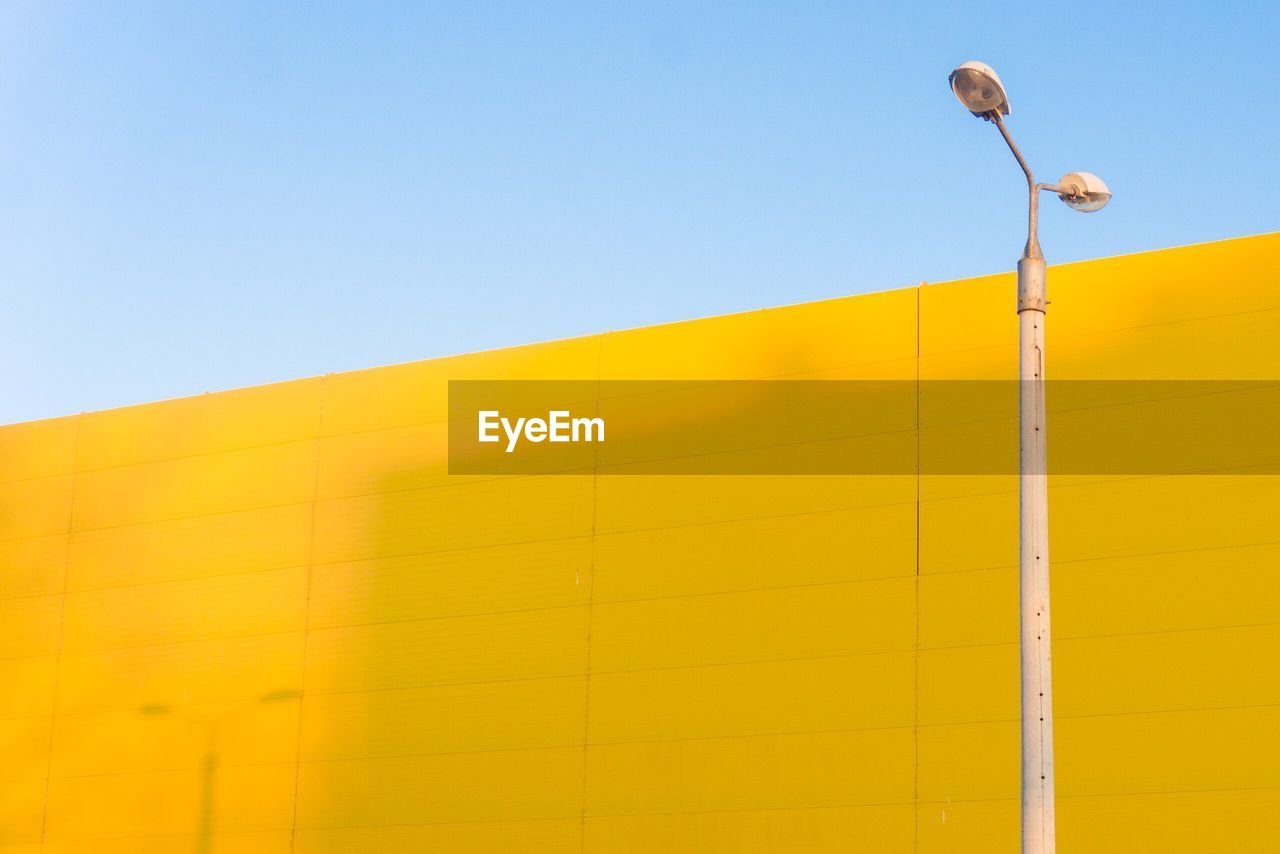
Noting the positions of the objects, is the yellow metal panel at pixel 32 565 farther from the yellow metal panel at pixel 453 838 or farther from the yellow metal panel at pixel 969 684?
the yellow metal panel at pixel 969 684

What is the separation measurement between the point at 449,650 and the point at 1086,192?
12410mm

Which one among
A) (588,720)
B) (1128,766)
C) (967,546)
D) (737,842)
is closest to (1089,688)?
(1128,766)

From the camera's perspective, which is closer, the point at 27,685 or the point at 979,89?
the point at 979,89

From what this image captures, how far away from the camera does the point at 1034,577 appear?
12.5 m

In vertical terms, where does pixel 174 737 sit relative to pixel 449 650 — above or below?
below

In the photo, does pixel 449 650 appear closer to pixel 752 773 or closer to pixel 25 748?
pixel 752 773

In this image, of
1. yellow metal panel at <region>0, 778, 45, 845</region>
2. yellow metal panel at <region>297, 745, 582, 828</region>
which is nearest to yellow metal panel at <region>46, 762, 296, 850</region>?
yellow metal panel at <region>0, 778, 45, 845</region>

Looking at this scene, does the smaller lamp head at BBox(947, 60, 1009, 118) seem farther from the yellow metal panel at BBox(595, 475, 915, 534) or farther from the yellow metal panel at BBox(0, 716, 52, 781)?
the yellow metal panel at BBox(0, 716, 52, 781)

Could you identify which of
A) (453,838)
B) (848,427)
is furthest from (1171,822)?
(453,838)

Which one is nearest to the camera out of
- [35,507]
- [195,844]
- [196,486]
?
[195,844]

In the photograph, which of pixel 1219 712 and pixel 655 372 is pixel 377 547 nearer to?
pixel 655 372

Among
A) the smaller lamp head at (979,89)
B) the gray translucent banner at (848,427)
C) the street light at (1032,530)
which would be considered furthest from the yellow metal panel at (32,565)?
the smaller lamp head at (979,89)

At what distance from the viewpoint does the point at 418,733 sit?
76.6 ft

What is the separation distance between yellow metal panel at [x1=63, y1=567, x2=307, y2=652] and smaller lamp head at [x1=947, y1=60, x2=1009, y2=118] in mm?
14571
